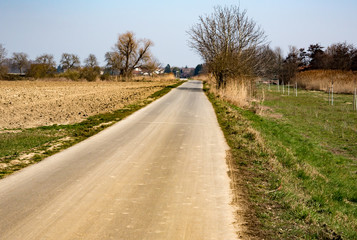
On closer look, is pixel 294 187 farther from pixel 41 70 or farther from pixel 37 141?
pixel 41 70

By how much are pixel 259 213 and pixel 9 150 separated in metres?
6.74

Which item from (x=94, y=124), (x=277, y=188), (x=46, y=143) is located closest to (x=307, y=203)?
(x=277, y=188)

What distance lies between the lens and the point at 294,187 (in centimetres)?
685

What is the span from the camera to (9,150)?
28.6 ft

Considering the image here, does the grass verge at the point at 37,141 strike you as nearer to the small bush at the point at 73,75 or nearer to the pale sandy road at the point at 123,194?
the pale sandy road at the point at 123,194

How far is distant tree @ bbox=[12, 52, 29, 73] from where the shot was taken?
81938 millimetres

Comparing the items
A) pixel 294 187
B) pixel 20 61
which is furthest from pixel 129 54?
pixel 294 187

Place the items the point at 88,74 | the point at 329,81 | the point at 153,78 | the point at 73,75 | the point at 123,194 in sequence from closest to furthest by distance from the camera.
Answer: the point at 123,194 < the point at 329,81 < the point at 73,75 < the point at 88,74 < the point at 153,78

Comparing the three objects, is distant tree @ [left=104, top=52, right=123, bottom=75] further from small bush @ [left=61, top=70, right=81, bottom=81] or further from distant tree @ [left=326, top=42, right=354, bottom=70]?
distant tree @ [left=326, top=42, right=354, bottom=70]

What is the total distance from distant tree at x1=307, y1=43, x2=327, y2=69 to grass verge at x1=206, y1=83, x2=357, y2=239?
71086mm

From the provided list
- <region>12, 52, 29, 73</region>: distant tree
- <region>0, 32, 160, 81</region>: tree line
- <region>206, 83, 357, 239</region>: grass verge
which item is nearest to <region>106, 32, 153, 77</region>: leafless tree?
<region>0, 32, 160, 81</region>: tree line

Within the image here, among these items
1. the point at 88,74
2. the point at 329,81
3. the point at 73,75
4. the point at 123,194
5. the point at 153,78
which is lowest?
the point at 123,194

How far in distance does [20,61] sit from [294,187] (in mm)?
87474

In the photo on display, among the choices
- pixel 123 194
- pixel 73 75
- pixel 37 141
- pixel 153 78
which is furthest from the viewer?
pixel 153 78
